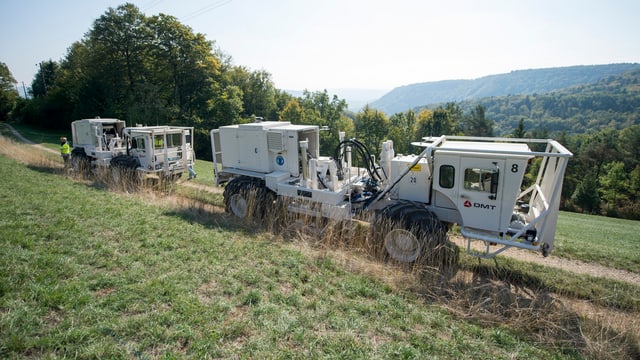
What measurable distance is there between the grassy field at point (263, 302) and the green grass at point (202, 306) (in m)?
0.02

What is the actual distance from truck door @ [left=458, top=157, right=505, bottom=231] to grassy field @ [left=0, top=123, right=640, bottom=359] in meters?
1.44

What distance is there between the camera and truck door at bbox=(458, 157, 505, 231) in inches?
296

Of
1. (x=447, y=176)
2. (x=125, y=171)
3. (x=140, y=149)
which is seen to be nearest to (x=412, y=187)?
(x=447, y=176)

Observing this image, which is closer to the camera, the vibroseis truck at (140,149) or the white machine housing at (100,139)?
the vibroseis truck at (140,149)

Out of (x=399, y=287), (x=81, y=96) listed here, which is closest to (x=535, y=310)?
(x=399, y=287)

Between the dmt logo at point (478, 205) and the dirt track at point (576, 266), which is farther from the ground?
the dmt logo at point (478, 205)

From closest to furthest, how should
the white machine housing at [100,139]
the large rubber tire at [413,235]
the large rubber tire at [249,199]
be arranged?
the large rubber tire at [413,235], the large rubber tire at [249,199], the white machine housing at [100,139]

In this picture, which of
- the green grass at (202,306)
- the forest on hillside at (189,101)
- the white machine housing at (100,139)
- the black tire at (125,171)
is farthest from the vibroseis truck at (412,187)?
the forest on hillside at (189,101)

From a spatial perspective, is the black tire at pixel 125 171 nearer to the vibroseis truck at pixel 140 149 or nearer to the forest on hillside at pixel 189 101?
the vibroseis truck at pixel 140 149

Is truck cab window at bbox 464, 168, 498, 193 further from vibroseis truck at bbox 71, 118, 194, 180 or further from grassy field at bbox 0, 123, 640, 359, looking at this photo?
vibroseis truck at bbox 71, 118, 194, 180

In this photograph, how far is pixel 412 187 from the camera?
9008 mm

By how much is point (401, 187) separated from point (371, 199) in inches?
37.6

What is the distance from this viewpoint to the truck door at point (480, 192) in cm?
753

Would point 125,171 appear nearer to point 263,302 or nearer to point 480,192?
point 263,302
